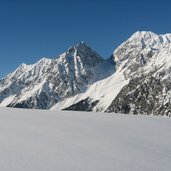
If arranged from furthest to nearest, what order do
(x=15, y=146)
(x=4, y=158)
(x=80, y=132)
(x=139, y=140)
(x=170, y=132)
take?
(x=170, y=132) → (x=80, y=132) → (x=139, y=140) → (x=15, y=146) → (x=4, y=158)

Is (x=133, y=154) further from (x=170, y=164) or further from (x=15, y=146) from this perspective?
(x=15, y=146)

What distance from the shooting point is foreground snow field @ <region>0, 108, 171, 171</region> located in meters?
6.70

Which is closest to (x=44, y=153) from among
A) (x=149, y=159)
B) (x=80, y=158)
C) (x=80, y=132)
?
(x=80, y=158)

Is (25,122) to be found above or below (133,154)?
above

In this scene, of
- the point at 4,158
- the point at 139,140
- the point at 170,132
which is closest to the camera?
the point at 4,158

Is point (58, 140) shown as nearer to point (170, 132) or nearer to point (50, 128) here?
point (50, 128)

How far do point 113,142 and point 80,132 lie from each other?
4.91ft

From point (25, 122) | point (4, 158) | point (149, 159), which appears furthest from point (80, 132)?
point (4, 158)

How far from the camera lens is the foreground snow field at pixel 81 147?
670 centimetres

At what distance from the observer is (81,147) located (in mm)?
8242

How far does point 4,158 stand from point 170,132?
6422 mm

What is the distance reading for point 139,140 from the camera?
980 centimetres

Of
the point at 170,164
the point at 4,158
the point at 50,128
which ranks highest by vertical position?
the point at 50,128

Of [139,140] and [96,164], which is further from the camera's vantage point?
[139,140]
